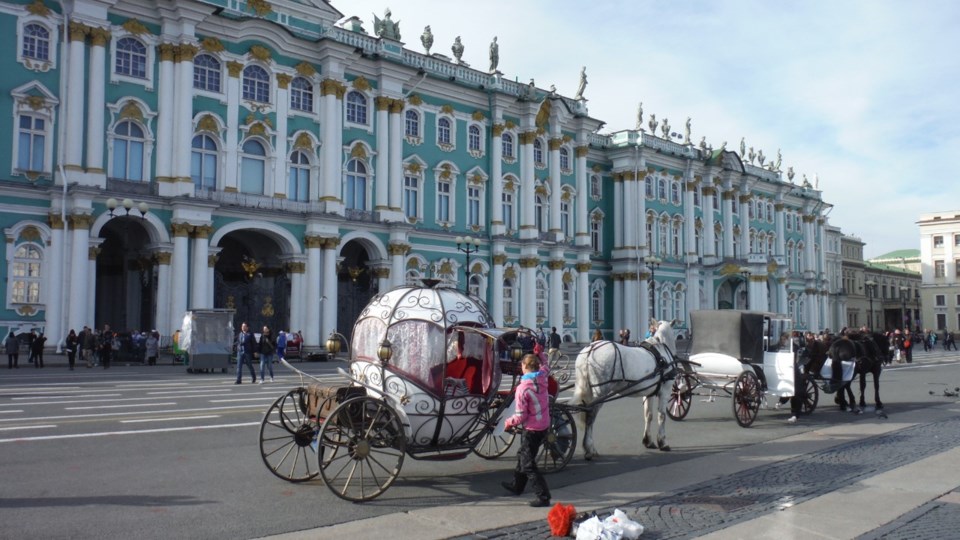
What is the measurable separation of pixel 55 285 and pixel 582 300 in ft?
105

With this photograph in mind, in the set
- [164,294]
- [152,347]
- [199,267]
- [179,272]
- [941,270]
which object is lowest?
[152,347]

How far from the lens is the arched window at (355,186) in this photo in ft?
131

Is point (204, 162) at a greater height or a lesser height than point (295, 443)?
greater

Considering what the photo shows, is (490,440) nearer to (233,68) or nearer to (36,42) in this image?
(36,42)

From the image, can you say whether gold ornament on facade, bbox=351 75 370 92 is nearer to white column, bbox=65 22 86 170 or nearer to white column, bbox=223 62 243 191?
white column, bbox=223 62 243 191

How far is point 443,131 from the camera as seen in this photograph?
44.8 m

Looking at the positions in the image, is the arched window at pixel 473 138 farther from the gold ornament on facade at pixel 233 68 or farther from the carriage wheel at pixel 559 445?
the carriage wheel at pixel 559 445

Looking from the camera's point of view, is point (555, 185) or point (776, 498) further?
point (555, 185)

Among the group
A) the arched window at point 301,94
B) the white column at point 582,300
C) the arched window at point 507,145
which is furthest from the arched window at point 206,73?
the white column at point 582,300

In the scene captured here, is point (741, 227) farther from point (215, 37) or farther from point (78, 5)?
point (78, 5)

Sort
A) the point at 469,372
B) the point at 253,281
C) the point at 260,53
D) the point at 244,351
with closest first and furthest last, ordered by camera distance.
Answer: the point at 469,372
the point at 244,351
the point at 260,53
the point at 253,281

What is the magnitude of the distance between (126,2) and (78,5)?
2010 mm

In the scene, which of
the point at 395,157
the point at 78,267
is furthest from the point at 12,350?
the point at 395,157

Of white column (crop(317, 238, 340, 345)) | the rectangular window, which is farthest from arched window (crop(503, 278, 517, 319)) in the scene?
white column (crop(317, 238, 340, 345))
